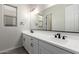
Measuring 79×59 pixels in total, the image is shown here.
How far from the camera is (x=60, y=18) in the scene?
128cm

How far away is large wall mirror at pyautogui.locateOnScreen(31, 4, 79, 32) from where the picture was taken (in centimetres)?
110

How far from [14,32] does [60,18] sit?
134 centimetres

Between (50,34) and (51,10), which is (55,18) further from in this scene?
(50,34)

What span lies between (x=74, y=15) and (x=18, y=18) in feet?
4.74

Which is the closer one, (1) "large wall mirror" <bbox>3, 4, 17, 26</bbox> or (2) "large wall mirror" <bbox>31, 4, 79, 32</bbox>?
(2) "large wall mirror" <bbox>31, 4, 79, 32</bbox>

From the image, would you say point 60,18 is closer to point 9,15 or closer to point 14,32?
point 9,15

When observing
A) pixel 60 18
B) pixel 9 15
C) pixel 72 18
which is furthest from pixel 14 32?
pixel 72 18

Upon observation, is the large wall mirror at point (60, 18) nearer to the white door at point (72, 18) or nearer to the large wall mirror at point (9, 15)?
the white door at point (72, 18)

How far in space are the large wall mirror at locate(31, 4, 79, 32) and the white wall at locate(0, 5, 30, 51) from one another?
47cm

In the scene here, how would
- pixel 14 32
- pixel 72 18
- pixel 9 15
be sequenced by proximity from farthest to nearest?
pixel 14 32 → pixel 9 15 → pixel 72 18

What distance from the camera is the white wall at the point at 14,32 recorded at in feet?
6.13

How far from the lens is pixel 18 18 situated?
6.55ft

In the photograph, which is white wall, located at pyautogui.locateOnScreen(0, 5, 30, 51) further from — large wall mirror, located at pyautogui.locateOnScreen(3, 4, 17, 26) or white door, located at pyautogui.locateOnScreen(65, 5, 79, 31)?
white door, located at pyautogui.locateOnScreen(65, 5, 79, 31)

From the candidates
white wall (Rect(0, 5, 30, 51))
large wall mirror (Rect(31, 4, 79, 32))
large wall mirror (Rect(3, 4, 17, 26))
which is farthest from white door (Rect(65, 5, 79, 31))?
large wall mirror (Rect(3, 4, 17, 26))
